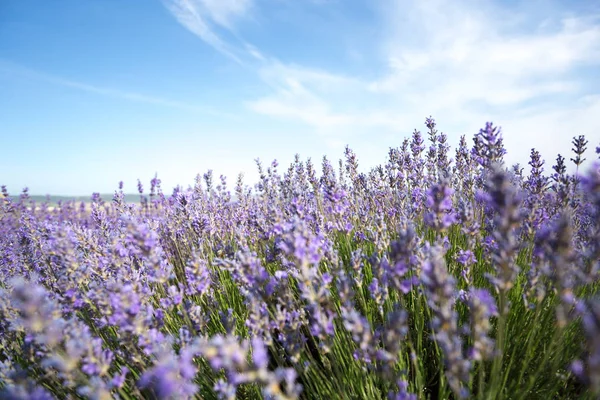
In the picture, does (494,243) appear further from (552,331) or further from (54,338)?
(54,338)

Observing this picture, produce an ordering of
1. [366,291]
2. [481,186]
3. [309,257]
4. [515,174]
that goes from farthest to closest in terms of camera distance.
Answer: [515,174], [481,186], [366,291], [309,257]

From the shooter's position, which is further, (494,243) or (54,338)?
(494,243)

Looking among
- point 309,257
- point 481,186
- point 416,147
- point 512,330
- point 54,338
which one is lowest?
point 512,330

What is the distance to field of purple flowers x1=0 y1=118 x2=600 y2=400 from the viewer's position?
117 centimetres

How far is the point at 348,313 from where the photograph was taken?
55.2 inches

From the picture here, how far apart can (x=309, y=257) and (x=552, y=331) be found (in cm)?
175

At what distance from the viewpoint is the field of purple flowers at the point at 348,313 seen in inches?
46.3

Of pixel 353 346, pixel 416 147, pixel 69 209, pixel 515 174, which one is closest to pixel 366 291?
pixel 353 346

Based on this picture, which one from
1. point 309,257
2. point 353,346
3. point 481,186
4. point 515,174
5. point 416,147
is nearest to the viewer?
point 309,257

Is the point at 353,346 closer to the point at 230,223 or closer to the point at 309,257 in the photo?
the point at 309,257

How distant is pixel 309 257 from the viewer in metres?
1.49

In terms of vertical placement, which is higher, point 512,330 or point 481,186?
point 481,186

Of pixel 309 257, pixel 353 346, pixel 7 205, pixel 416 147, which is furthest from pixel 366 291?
pixel 7 205

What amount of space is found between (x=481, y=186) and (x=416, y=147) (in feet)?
2.98
